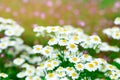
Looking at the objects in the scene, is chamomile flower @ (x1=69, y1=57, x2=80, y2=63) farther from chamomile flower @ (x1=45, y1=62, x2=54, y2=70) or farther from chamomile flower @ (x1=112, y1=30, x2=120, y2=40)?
chamomile flower @ (x1=112, y1=30, x2=120, y2=40)

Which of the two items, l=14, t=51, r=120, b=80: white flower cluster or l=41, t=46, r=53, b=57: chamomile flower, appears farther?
l=41, t=46, r=53, b=57: chamomile flower

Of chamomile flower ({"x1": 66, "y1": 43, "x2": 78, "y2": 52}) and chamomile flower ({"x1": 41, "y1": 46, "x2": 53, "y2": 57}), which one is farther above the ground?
chamomile flower ({"x1": 41, "y1": 46, "x2": 53, "y2": 57})

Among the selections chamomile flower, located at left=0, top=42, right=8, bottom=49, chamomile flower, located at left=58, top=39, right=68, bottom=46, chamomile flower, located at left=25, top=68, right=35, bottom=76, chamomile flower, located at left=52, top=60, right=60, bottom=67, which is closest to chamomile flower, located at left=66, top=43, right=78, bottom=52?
chamomile flower, located at left=58, top=39, right=68, bottom=46

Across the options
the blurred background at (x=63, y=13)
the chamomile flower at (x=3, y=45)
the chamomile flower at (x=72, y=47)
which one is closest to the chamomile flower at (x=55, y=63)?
the chamomile flower at (x=72, y=47)

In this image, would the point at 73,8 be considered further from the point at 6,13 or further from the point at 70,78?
the point at 70,78

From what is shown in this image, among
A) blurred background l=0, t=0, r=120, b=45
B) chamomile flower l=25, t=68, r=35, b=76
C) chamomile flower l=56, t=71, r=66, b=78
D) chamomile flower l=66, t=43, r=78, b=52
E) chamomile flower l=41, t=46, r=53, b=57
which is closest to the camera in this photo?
chamomile flower l=56, t=71, r=66, b=78

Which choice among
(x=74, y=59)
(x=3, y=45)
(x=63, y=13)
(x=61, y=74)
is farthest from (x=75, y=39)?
(x=63, y=13)

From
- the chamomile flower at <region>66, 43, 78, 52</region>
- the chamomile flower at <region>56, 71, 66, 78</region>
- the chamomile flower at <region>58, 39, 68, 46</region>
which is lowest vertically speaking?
the chamomile flower at <region>56, 71, 66, 78</region>

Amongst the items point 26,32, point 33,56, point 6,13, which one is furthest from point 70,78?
point 6,13
